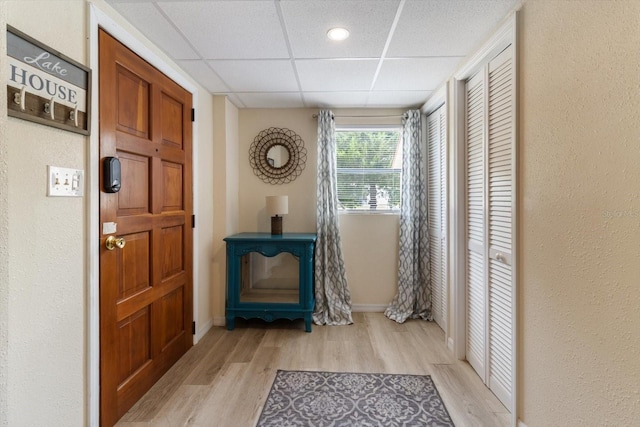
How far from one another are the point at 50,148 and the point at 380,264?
286cm

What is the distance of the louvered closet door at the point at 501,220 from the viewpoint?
1.74 meters

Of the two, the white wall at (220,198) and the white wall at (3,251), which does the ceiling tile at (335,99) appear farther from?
the white wall at (3,251)

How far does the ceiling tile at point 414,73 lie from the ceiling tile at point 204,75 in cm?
132

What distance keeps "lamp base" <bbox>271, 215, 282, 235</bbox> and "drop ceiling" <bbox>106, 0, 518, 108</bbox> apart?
1.20m

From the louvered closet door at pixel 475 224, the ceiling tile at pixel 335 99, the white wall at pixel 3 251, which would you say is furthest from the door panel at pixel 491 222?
the white wall at pixel 3 251

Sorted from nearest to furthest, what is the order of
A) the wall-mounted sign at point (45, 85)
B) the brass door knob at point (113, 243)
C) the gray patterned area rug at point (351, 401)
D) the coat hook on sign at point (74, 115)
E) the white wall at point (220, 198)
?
the wall-mounted sign at point (45, 85)
the coat hook on sign at point (74, 115)
the brass door knob at point (113, 243)
the gray patterned area rug at point (351, 401)
the white wall at point (220, 198)

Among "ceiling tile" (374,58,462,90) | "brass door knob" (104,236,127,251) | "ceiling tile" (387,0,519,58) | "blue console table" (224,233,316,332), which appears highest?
"ceiling tile" (374,58,462,90)

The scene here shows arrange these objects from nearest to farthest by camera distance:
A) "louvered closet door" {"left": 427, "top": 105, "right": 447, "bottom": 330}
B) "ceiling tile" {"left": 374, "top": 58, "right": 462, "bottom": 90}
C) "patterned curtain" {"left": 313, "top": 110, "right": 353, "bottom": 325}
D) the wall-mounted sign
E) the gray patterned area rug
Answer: the wall-mounted sign
the gray patterned area rug
"ceiling tile" {"left": 374, "top": 58, "right": 462, "bottom": 90}
"louvered closet door" {"left": 427, "top": 105, "right": 447, "bottom": 330}
"patterned curtain" {"left": 313, "top": 110, "right": 353, "bottom": 325}

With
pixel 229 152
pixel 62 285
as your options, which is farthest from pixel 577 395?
pixel 229 152

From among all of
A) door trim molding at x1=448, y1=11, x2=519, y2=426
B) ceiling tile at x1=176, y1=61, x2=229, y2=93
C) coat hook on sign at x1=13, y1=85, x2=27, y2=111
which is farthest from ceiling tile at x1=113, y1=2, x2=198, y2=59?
door trim molding at x1=448, y1=11, x2=519, y2=426

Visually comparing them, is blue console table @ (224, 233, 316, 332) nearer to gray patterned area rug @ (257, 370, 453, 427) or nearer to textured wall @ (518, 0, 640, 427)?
gray patterned area rug @ (257, 370, 453, 427)

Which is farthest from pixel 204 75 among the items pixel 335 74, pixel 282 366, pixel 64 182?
pixel 282 366

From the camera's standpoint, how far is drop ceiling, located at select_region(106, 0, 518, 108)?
1.64 m

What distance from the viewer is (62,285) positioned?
1383mm
